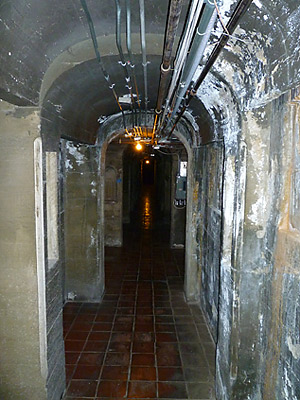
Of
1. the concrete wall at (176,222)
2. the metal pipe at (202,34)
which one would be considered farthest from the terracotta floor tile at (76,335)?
the concrete wall at (176,222)

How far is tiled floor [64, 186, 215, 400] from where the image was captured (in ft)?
12.4

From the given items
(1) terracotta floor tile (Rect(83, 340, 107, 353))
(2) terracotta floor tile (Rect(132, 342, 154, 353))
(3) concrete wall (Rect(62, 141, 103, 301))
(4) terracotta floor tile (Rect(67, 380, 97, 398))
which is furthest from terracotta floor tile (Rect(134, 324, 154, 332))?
(4) terracotta floor tile (Rect(67, 380, 97, 398))

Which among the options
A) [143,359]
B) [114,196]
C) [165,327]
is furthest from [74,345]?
[114,196]

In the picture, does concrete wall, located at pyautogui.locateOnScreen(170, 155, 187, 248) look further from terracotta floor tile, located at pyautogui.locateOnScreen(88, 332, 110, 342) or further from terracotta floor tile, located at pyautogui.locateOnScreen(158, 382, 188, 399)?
→ terracotta floor tile, located at pyautogui.locateOnScreen(158, 382, 188, 399)

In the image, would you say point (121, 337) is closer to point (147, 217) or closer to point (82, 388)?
point (82, 388)

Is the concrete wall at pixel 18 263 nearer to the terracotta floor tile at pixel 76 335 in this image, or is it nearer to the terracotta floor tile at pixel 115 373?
the terracotta floor tile at pixel 115 373

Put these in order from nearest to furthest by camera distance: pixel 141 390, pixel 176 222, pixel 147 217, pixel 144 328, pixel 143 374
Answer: pixel 141 390 → pixel 143 374 → pixel 144 328 → pixel 176 222 → pixel 147 217

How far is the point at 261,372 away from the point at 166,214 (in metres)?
11.8

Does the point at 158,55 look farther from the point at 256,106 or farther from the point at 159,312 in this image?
the point at 159,312

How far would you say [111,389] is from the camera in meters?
3.72

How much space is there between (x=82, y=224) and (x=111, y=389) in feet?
9.75

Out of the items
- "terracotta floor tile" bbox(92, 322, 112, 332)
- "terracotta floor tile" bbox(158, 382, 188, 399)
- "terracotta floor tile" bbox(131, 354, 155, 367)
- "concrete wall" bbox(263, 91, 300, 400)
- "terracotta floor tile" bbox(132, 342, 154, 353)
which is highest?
"concrete wall" bbox(263, 91, 300, 400)

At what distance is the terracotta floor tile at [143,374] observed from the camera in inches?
154

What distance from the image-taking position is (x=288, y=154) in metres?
2.27
